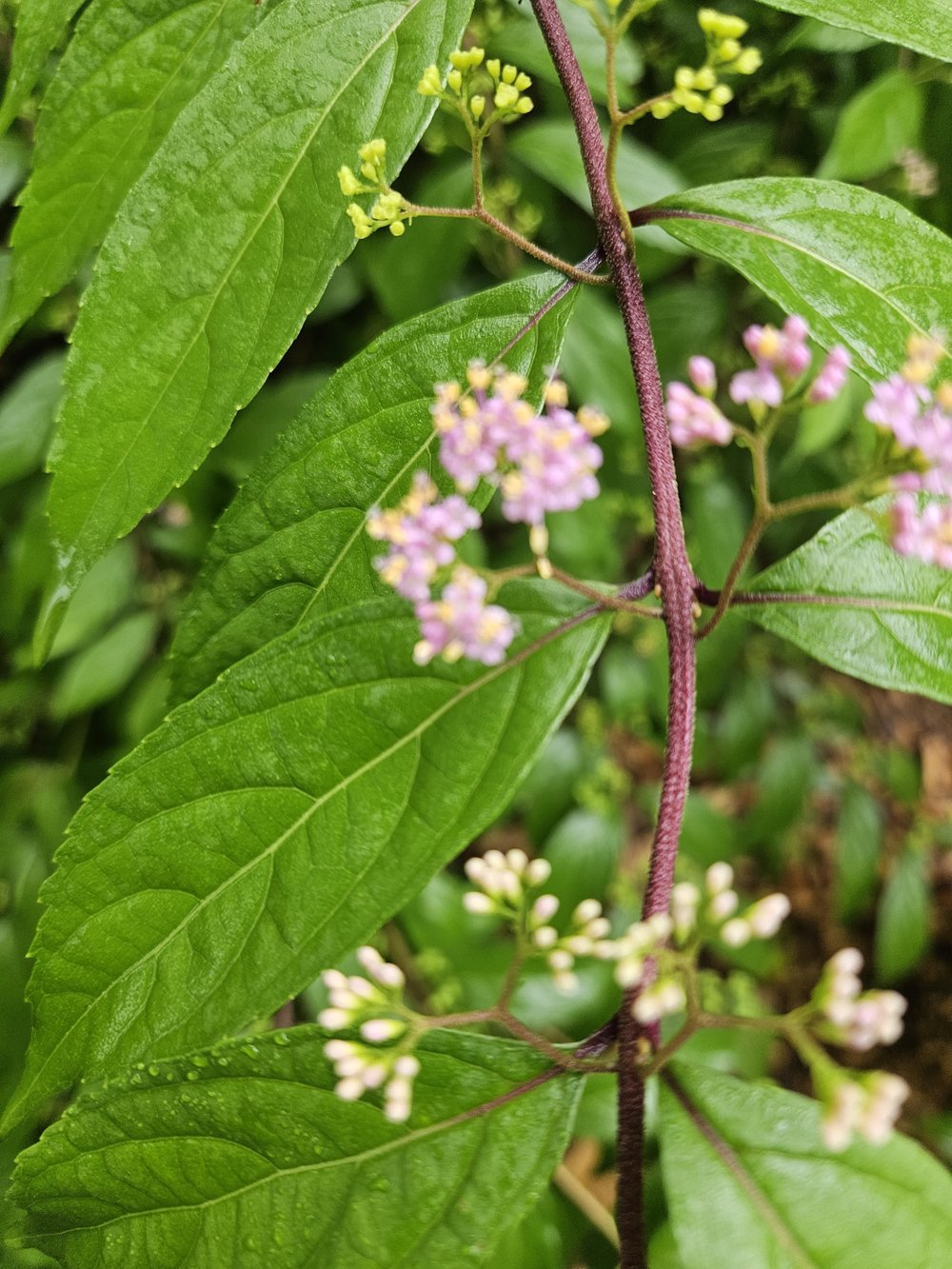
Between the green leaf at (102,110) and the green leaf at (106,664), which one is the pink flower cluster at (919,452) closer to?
the green leaf at (102,110)

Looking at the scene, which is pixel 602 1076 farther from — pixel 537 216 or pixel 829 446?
pixel 537 216

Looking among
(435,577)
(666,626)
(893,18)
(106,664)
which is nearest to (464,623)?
(435,577)

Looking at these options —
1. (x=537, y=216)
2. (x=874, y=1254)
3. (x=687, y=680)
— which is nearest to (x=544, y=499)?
(x=687, y=680)

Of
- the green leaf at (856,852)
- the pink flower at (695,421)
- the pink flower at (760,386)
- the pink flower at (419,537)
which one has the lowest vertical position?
the green leaf at (856,852)

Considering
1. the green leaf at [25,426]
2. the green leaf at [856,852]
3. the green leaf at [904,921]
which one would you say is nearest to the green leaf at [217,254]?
the green leaf at [25,426]

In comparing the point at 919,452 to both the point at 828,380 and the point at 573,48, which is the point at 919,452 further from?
the point at 573,48

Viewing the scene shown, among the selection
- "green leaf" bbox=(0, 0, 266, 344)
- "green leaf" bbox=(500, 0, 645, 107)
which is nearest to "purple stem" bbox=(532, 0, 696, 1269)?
"green leaf" bbox=(0, 0, 266, 344)

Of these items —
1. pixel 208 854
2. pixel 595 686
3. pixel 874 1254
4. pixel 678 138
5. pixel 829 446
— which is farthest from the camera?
pixel 595 686
